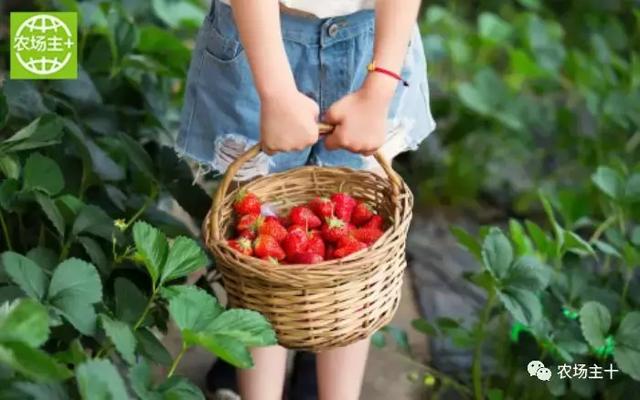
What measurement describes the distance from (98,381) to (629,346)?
953mm

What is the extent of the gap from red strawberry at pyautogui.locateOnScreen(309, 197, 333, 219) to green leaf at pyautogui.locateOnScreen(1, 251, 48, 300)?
403 millimetres

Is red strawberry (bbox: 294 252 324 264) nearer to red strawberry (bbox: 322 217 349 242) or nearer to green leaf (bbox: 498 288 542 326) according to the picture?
red strawberry (bbox: 322 217 349 242)

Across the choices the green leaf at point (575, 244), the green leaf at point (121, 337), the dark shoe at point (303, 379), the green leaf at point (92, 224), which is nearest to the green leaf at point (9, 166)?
the green leaf at point (92, 224)

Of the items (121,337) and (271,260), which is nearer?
(121,337)

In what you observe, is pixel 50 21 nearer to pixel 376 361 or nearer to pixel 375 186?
pixel 375 186

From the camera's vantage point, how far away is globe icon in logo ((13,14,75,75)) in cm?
183

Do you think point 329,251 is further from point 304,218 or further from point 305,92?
point 305,92

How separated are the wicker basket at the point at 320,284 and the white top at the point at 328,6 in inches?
7.4

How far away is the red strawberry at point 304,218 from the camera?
1534mm

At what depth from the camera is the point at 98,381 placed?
116 centimetres

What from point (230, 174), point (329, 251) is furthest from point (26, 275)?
point (329, 251)

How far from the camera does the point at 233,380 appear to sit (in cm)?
189

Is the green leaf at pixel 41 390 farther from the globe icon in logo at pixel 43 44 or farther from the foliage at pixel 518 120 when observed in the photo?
the foliage at pixel 518 120

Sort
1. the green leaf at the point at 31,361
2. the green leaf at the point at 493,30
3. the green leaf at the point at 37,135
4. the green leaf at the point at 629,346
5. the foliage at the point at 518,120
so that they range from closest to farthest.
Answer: the green leaf at the point at 31,361 < the green leaf at the point at 37,135 < the green leaf at the point at 629,346 < the foliage at the point at 518,120 < the green leaf at the point at 493,30
